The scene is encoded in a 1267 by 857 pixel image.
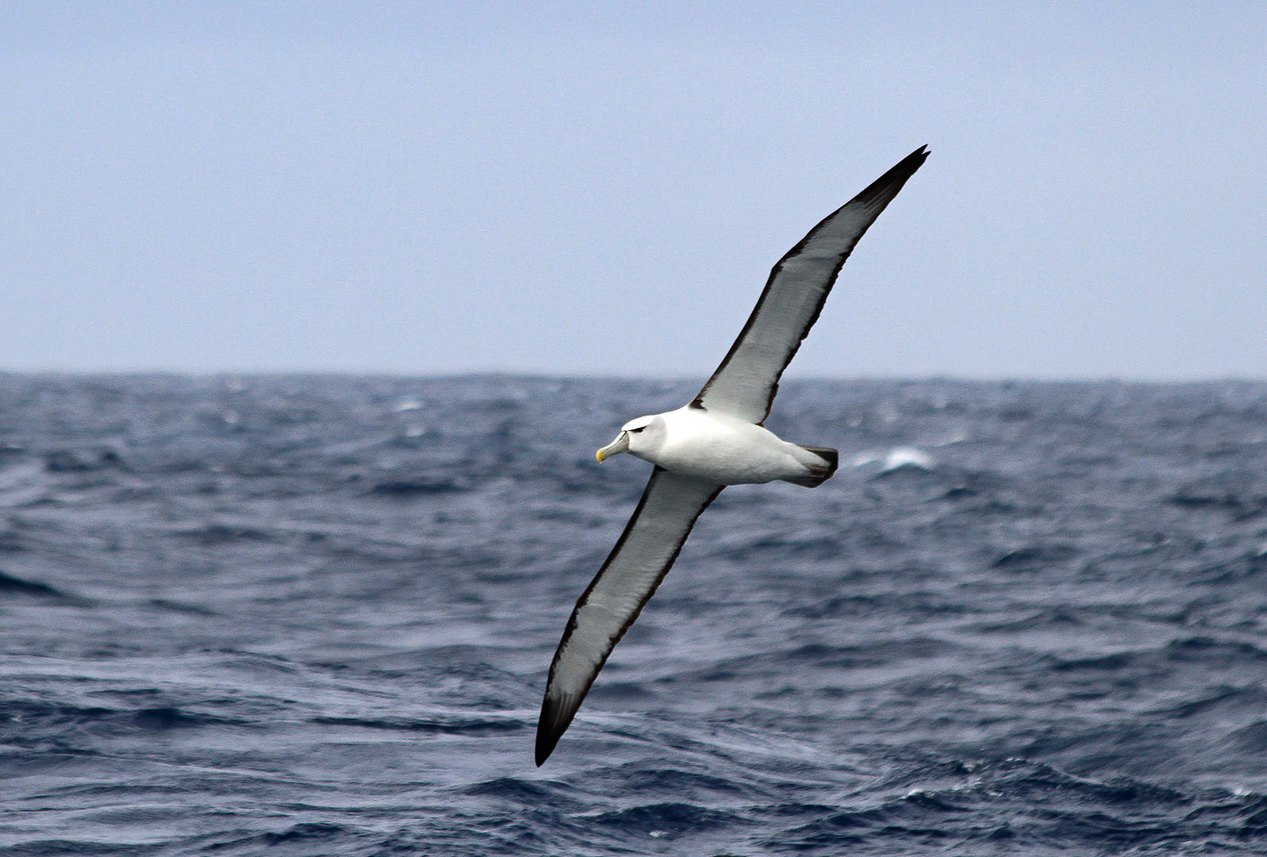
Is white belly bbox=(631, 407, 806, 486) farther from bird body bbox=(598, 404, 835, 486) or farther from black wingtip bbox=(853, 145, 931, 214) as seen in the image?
black wingtip bbox=(853, 145, 931, 214)

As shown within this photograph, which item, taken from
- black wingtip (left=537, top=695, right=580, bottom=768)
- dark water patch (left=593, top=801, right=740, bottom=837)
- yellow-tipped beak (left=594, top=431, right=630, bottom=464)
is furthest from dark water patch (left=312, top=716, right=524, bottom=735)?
yellow-tipped beak (left=594, top=431, right=630, bottom=464)

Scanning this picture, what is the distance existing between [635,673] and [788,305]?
753 centimetres

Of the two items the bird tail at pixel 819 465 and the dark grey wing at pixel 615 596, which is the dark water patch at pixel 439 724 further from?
the bird tail at pixel 819 465

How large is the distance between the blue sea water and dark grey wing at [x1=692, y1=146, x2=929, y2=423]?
3.55m

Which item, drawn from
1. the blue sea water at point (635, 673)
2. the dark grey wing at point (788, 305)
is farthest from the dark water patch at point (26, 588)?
the dark grey wing at point (788, 305)

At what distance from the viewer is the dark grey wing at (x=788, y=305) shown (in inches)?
356

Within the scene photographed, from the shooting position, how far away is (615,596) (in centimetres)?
1115

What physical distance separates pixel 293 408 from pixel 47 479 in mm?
40675

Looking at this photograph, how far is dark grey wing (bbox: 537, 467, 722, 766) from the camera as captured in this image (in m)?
11.0

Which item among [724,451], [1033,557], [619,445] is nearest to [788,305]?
[724,451]

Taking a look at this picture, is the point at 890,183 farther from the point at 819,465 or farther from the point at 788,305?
the point at 819,465

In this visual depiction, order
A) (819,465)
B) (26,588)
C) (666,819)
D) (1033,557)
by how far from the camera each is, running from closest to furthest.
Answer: (819,465)
(666,819)
(26,588)
(1033,557)

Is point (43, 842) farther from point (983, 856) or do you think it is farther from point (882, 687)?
point (882, 687)

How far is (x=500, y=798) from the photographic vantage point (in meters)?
11.8
